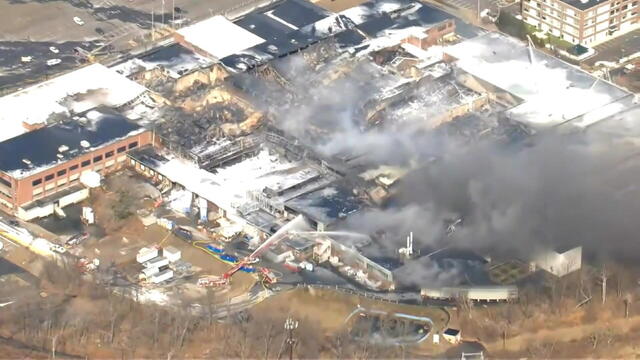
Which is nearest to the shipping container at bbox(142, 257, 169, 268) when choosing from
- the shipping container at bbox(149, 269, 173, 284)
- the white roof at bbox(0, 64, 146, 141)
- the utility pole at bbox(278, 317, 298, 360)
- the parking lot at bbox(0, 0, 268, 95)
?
the shipping container at bbox(149, 269, 173, 284)

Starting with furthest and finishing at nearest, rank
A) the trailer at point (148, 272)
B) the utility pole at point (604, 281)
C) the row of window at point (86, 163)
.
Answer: the row of window at point (86, 163), the trailer at point (148, 272), the utility pole at point (604, 281)

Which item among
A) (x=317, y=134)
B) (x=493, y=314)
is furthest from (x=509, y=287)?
(x=317, y=134)

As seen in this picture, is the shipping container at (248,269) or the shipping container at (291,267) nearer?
the shipping container at (248,269)

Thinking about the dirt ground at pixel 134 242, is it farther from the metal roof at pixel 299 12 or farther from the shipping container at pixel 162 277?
the metal roof at pixel 299 12

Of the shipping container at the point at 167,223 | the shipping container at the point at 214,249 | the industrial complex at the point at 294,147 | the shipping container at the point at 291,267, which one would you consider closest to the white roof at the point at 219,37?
the industrial complex at the point at 294,147

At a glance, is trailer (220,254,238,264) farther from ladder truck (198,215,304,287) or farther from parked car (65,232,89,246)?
parked car (65,232,89,246)

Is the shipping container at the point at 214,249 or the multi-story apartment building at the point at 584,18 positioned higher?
the multi-story apartment building at the point at 584,18
